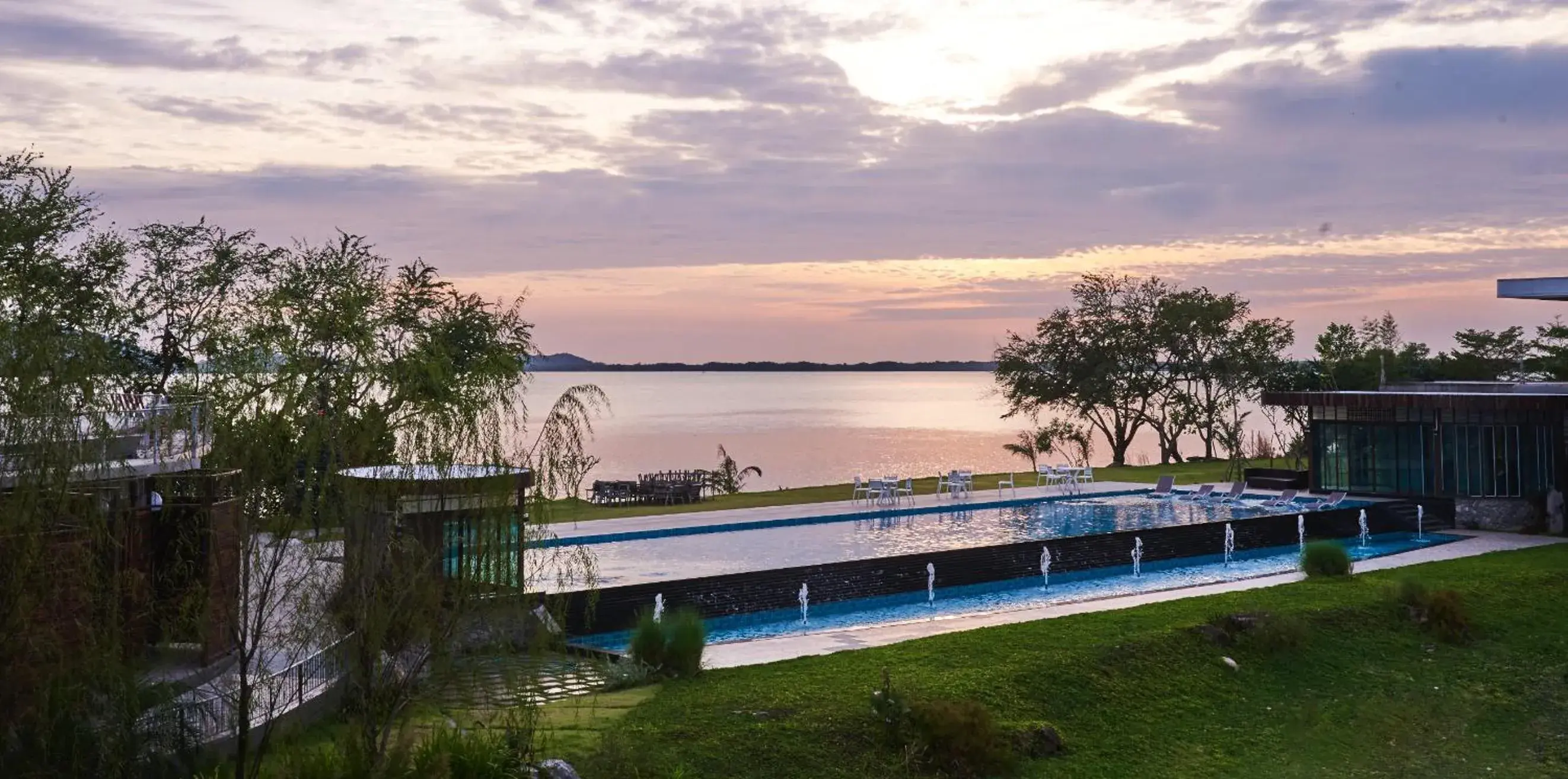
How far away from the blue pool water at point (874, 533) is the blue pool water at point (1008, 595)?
1.08 meters

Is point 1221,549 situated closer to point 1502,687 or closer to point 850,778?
point 1502,687

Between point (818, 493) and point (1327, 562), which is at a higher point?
point (818, 493)

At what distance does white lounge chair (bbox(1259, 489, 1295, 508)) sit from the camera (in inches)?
1035

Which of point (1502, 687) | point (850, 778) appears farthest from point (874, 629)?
point (1502, 687)

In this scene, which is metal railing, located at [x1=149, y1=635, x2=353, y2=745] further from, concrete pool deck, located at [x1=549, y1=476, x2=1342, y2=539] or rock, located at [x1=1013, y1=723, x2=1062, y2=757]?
concrete pool deck, located at [x1=549, y1=476, x2=1342, y2=539]

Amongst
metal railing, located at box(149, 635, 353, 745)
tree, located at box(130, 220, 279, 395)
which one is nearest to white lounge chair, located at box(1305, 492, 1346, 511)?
metal railing, located at box(149, 635, 353, 745)

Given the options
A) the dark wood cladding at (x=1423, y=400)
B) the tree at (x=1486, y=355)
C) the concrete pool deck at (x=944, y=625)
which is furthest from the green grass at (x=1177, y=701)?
the tree at (x=1486, y=355)

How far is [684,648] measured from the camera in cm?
1138

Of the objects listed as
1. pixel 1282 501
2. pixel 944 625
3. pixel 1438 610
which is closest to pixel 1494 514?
pixel 1282 501

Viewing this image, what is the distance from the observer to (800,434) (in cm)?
10081

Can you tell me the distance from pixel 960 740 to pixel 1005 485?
2143cm

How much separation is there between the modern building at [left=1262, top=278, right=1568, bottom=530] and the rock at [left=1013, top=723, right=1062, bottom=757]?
640 inches

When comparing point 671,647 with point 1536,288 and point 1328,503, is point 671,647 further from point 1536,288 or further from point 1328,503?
point 1536,288

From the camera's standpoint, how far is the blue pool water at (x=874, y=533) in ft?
61.2
